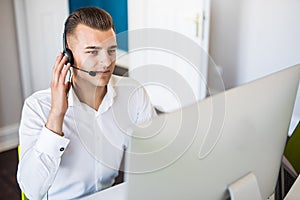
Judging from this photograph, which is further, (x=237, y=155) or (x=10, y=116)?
(x=10, y=116)

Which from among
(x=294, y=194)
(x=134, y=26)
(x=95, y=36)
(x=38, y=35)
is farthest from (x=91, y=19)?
(x=134, y=26)

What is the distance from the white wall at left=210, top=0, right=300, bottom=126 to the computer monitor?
2259mm

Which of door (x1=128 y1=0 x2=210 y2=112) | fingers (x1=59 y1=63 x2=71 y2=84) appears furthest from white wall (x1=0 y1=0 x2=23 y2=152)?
fingers (x1=59 y1=63 x2=71 y2=84)

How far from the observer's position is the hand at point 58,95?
3.45 ft

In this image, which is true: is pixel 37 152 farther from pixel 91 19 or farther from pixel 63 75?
pixel 91 19

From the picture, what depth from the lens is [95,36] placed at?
3.53 feet

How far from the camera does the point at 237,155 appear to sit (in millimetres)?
792

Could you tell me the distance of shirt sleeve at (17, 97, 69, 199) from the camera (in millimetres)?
1056

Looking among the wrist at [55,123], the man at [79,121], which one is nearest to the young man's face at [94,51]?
the man at [79,121]

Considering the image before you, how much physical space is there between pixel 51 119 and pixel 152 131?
0.52 metres

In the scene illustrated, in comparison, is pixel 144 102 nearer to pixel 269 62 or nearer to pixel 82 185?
pixel 82 185

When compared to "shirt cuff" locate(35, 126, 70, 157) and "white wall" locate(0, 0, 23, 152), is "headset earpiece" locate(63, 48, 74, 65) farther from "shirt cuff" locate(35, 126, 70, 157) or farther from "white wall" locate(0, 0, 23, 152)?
"white wall" locate(0, 0, 23, 152)

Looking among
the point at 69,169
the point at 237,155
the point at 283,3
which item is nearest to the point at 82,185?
the point at 69,169

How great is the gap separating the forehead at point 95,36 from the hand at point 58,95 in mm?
74
